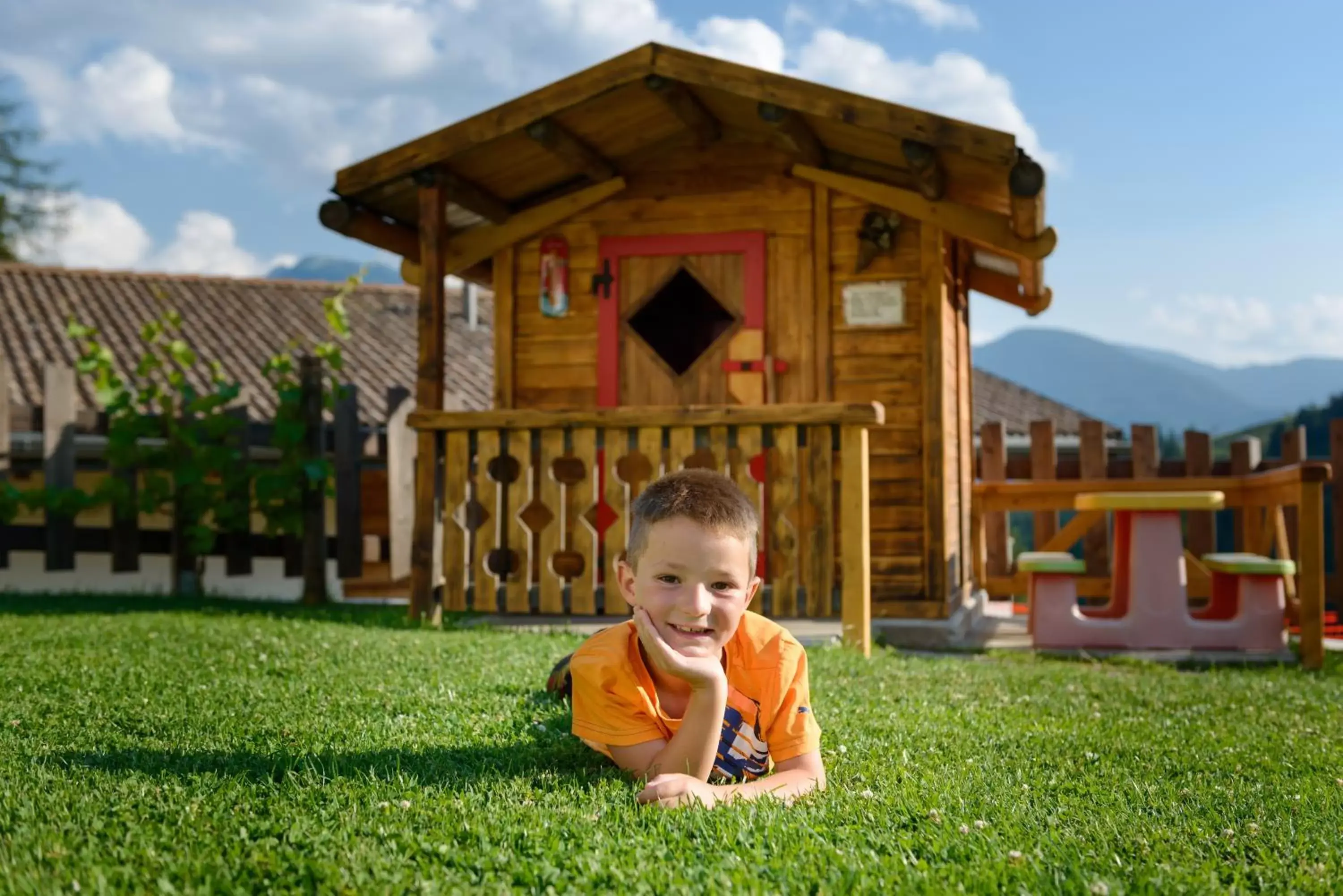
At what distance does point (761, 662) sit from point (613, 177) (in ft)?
21.0

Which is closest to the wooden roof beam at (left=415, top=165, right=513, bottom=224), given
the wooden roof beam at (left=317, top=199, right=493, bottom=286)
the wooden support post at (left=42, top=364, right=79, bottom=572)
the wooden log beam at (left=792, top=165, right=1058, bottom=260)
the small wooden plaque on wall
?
the wooden roof beam at (left=317, top=199, right=493, bottom=286)

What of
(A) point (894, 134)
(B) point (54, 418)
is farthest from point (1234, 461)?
(B) point (54, 418)

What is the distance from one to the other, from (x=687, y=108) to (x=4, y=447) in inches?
281

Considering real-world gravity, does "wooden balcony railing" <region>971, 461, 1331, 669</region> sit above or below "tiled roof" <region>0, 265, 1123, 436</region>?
below

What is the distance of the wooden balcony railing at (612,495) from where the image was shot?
6.92m

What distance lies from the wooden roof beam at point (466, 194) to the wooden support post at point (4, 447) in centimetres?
485

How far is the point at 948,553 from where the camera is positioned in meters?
8.43

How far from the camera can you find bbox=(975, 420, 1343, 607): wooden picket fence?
36.8ft

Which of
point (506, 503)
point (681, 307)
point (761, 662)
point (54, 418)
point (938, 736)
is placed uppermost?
point (681, 307)

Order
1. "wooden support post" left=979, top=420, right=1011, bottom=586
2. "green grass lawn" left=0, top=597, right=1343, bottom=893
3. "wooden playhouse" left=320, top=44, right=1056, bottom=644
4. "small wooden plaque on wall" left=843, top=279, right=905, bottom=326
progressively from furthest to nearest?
"wooden support post" left=979, top=420, right=1011, bottom=586 < "small wooden plaque on wall" left=843, top=279, right=905, bottom=326 < "wooden playhouse" left=320, top=44, right=1056, bottom=644 < "green grass lawn" left=0, top=597, right=1343, bottom=893

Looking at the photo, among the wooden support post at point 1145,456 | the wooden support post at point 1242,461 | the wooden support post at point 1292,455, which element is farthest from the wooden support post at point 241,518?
the wooden support post at point 1292,455

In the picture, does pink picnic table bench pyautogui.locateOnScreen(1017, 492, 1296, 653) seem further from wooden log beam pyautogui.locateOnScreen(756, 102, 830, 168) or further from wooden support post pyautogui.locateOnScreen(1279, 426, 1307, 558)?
wooden support post pyautogui.locateOnScreen(1279, 426, 1307, 558)

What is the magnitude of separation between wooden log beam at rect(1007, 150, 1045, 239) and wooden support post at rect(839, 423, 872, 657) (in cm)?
172

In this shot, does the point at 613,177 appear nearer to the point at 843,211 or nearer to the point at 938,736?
the point at 843,211
